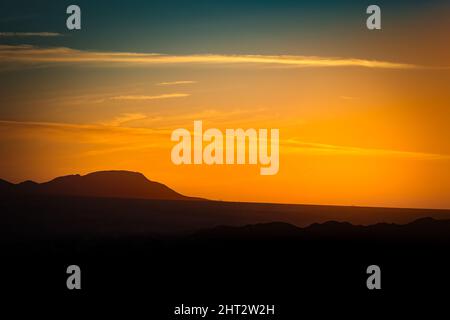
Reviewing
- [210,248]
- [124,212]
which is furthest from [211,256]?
[124,212]

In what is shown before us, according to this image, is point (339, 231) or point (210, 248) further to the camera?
point (339, 231)

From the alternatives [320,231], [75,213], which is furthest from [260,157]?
[75,213]

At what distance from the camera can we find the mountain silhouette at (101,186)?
17.6 meters

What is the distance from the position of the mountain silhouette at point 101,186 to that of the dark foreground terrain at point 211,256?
0.35 metres

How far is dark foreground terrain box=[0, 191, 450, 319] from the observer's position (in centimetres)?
1423

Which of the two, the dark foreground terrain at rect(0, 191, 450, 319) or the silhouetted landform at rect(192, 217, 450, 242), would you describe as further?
the silhouetted landform at rect(192, 217, 450, 242)

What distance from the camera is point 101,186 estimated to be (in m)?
19.3

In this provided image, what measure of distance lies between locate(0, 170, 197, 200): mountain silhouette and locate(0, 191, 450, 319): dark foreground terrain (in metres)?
0.35

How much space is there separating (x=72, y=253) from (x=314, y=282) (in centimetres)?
599

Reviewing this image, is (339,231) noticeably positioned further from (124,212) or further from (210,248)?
(124,212)

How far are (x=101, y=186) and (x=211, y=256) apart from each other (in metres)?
4.70

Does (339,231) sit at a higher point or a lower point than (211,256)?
higher
